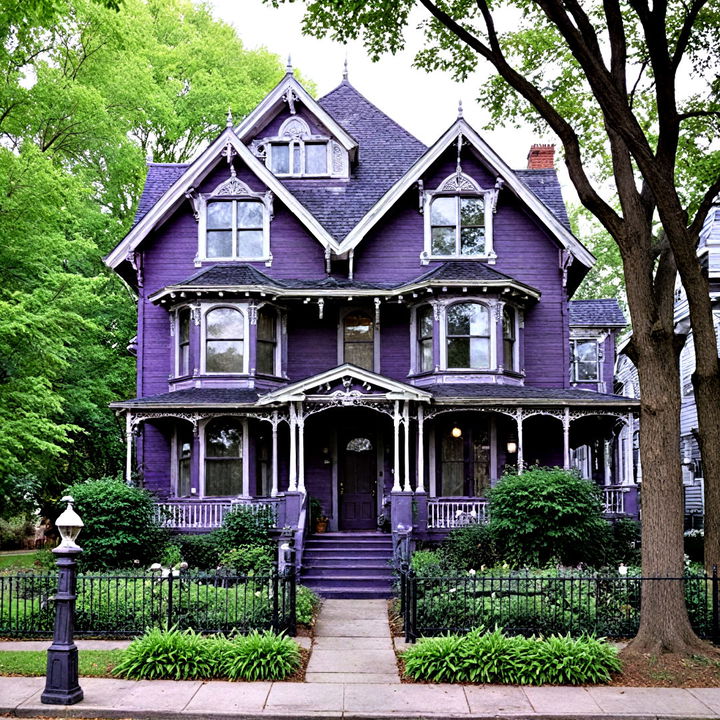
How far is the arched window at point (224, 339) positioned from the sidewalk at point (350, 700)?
11492mm

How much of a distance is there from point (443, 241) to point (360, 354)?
3.81m

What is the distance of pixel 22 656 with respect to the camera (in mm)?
12758

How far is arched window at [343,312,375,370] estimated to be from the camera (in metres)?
23.8

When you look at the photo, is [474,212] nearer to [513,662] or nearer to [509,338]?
[509,338]

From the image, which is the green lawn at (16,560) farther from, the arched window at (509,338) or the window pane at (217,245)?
the arched window at (509,338)

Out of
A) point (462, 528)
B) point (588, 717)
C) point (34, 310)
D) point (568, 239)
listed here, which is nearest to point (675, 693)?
point (588, 717)

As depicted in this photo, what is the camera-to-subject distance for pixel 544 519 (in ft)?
59.2

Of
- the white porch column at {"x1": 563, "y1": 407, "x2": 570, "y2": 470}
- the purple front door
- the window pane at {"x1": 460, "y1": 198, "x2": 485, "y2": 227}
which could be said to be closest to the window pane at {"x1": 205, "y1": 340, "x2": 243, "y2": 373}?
the purple front door

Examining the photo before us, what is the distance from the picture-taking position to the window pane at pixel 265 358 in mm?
22953

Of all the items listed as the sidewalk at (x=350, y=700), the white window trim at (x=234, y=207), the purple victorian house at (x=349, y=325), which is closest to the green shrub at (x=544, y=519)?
the purple victorian house at (x=349, y=325)

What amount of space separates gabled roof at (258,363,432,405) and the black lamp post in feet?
31.0

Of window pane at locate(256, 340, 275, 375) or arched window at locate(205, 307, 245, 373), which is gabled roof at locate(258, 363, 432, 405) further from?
arched window at locate(205, 307, 245, 373)

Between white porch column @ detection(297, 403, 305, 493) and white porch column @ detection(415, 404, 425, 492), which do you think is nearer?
white porch column @ detection(297, 403, 305, 493)

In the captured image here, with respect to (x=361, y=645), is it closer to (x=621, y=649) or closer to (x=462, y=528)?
(x=621, y=649)
